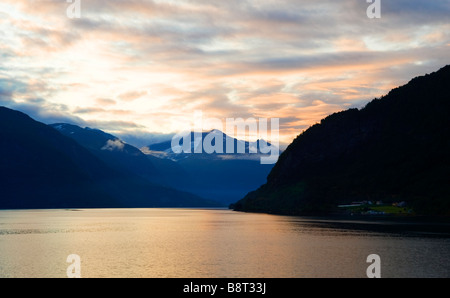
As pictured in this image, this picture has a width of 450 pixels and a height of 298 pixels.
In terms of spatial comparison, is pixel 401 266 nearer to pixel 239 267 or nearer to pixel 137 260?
pixel 239 267

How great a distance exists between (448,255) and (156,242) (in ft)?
259

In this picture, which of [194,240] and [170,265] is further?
[194,240]
